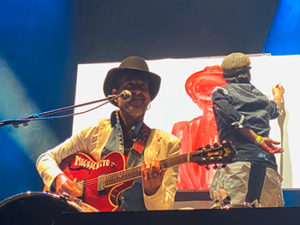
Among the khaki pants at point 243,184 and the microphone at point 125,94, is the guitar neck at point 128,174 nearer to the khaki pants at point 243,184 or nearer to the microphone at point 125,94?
the khaki pants at point 243,184

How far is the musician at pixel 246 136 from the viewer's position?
2859 millimetres

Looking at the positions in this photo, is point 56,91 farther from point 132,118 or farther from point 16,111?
point 132,118

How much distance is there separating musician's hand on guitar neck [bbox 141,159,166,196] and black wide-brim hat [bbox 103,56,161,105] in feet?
2.02

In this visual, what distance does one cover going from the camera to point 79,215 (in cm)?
145

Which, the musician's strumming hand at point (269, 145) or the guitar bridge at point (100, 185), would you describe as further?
the musician's strumming hand at point (269, 145)

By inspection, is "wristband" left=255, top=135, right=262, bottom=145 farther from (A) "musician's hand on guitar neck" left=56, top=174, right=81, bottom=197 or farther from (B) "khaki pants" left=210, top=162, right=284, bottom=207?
(A) "musician's hand on guitar neck" left=56, top=174, right=81, bottom=197

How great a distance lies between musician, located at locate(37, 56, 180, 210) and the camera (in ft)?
9.53

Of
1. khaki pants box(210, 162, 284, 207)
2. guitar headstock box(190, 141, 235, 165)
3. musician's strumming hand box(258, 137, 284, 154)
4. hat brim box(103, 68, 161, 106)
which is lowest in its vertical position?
khaki pants box(210, 162, 284, 207)

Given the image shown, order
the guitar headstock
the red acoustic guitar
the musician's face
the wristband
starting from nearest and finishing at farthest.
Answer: the guitar headstock
the red acoustic guitar
the wristband
the musician's face

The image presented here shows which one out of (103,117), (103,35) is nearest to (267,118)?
(103,117)

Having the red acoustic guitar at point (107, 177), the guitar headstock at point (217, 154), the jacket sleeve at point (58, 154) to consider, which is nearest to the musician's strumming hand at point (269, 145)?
the guitar headstock at point (217, 154)

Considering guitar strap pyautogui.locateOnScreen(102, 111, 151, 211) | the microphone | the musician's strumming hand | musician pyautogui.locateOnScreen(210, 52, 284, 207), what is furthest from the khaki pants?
the microphone

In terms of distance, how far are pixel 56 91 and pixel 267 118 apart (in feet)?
5.65

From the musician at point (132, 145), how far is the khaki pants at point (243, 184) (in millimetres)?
364
